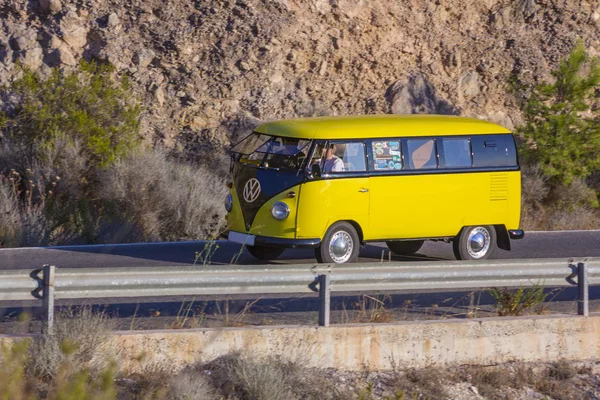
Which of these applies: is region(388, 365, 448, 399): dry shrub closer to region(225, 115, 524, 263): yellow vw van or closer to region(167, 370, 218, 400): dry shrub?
region(167, 370, 218, 400): dry shrub

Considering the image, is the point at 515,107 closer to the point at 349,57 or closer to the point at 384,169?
the point at 349,57

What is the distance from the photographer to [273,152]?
43.5 feet

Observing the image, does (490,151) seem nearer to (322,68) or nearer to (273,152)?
(273,152)

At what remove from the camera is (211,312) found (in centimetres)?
1014

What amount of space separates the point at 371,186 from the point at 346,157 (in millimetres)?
511

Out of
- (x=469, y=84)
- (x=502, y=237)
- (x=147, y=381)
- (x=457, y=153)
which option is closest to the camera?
(x=147, y=381)

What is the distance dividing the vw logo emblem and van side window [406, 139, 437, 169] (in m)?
2.10

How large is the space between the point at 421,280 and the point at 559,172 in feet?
43.4

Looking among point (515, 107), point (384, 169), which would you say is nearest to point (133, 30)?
point (515, 107)

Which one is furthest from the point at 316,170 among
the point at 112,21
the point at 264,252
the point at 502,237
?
the point at 112,21

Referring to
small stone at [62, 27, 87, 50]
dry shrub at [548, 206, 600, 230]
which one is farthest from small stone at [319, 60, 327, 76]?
dry shrub at [548, 206, 600, 230]

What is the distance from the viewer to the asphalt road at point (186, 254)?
13.8m

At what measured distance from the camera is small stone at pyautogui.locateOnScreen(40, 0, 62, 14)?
24.8 metres

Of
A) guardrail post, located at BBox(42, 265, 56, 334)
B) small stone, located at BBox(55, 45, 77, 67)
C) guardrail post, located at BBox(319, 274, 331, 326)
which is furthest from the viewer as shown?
small stone, located at BBox(55, 45, 77, 67)
